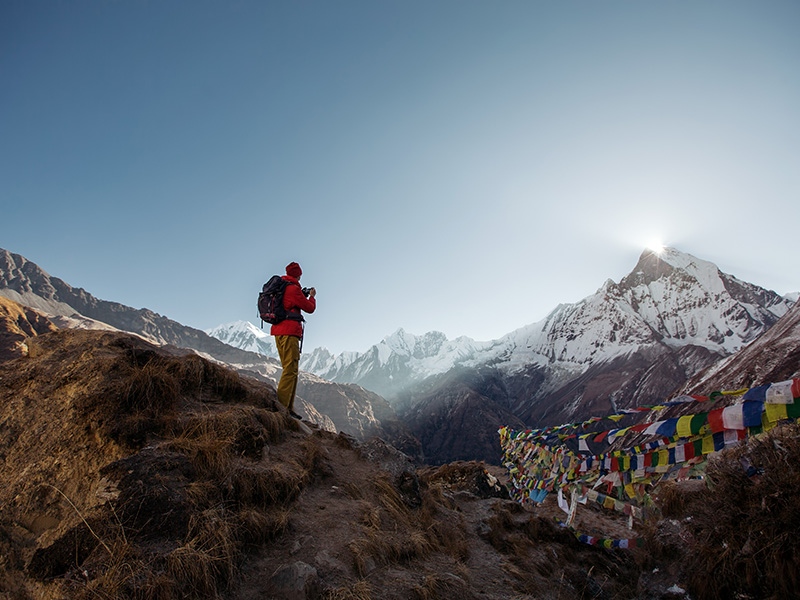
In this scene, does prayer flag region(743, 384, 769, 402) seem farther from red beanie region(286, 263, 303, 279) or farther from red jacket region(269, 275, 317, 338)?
red beanie region(286, 263, 303, 279)

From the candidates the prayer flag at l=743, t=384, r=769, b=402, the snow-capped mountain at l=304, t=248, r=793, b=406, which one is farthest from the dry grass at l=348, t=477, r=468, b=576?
the snow-capped mountain at l=304, t=248, r=793, b=406

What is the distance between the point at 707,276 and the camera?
148750 mm

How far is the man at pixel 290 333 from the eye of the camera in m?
6.98

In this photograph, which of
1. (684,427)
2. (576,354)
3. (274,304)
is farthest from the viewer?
(576,354)

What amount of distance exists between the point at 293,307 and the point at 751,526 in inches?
270

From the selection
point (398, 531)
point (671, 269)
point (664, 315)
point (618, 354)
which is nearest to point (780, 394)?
point (398, 531)

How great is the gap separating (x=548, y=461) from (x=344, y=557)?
30.6ft

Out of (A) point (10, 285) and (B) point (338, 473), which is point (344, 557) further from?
(A) point (10, 285)

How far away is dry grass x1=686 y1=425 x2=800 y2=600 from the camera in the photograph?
3.13 m

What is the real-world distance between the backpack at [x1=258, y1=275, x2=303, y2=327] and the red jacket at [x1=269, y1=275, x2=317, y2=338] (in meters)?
0.07

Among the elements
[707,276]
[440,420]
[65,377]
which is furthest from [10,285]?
[707,276]

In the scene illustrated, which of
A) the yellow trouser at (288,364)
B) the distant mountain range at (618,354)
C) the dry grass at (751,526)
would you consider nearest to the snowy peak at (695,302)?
the distant mountain range at (618,354)

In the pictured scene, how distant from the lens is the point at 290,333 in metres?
7.00

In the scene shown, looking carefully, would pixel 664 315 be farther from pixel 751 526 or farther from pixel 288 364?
pixel 288 364
